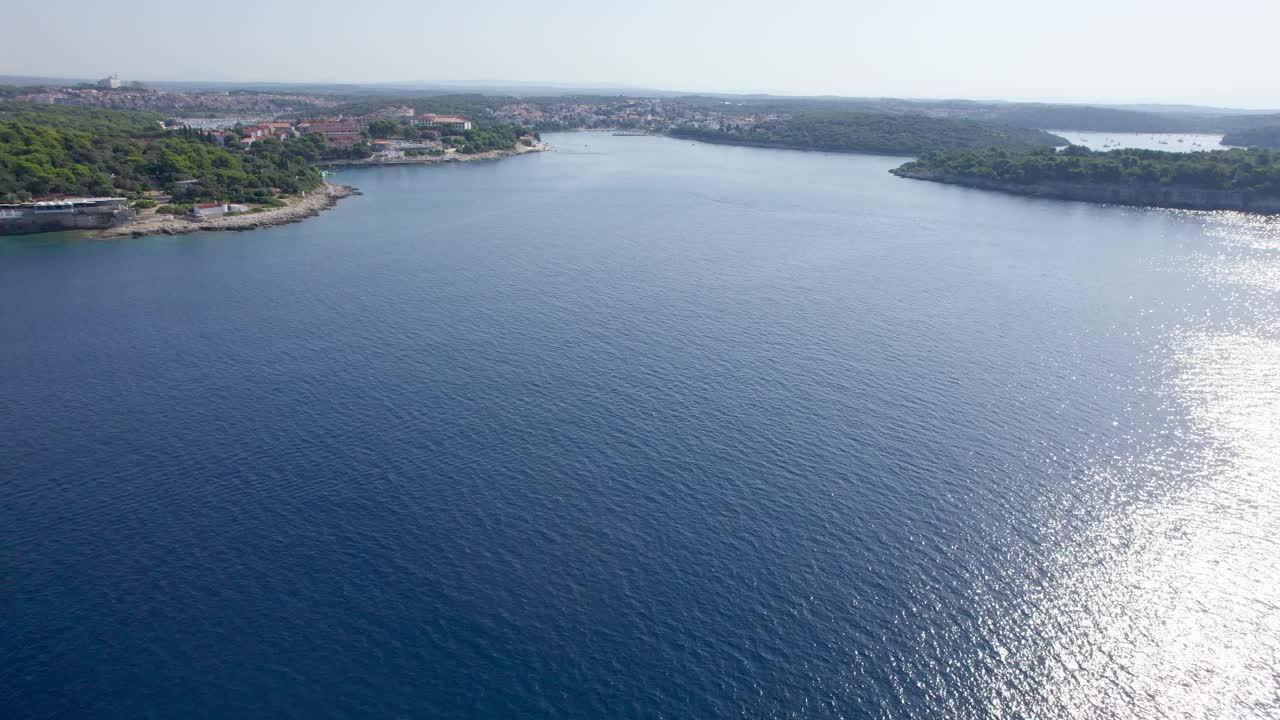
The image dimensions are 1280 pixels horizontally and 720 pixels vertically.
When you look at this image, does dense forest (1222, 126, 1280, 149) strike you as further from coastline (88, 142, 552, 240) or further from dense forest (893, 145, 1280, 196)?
coastline (88, 142, 552, 240)

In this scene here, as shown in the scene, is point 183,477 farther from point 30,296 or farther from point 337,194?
point 337,194

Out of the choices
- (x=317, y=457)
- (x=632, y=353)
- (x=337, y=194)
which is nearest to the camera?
(x=317, y=457)

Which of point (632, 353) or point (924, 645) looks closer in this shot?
point (924, 645)

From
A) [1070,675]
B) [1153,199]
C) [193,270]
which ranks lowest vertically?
[1070,675]

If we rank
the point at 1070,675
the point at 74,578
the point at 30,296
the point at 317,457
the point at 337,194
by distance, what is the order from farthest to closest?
the point at 337,194
the point at 30,296
the point at 317,457
the point at 74,578
the point at 1070,675

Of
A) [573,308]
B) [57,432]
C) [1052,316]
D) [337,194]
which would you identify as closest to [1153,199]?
[1052,316]

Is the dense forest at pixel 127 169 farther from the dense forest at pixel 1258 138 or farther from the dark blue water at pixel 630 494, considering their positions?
the dense forest at pixel 1258 138

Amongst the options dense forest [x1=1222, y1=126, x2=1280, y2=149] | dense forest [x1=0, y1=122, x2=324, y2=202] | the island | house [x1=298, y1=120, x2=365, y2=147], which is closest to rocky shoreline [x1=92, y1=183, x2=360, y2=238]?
dense forest [x1=0, y1=122, x2=324, y2=202]

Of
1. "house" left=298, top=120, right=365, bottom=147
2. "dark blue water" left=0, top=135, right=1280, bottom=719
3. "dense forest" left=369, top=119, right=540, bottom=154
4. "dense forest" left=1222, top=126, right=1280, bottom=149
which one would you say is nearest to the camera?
"dark blue water" left=0, top=135, right=1280, bottom=719
